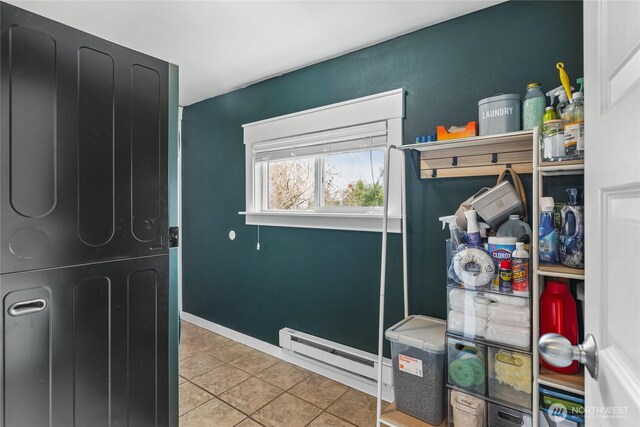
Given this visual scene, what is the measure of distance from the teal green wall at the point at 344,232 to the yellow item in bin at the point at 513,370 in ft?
1.67

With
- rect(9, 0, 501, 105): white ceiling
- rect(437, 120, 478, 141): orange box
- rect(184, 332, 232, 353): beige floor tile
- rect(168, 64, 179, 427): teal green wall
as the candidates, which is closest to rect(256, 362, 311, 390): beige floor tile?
rect(184, 332, 232, 353): beige floor tile

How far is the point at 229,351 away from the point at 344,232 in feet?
4.75

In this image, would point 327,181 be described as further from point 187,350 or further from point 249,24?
point 187,350

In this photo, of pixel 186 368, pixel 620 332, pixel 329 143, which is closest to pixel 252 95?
pixel 329 143

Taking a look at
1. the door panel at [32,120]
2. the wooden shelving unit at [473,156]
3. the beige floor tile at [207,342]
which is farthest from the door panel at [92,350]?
the beige floor tile at [207,342]

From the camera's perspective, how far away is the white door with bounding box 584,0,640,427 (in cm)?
42

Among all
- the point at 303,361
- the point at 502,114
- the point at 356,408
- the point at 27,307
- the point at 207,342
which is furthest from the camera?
the point at 207,342

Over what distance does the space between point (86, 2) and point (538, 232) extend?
2.43 meters

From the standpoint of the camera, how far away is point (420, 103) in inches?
78.7

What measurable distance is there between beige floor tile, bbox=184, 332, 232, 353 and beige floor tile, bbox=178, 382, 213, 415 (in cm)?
56

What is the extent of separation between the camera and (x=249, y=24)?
1.92m

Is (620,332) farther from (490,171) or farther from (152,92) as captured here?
(490,171)

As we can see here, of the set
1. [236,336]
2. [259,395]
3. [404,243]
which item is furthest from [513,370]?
[236,336]

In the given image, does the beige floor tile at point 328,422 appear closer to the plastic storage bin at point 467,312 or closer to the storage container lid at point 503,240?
the plastic storage bin at point 467,312
